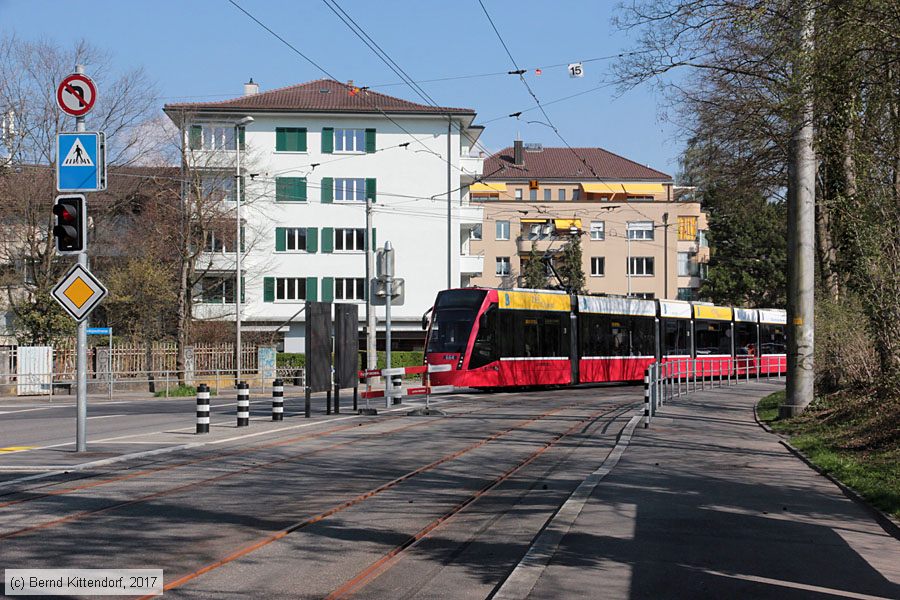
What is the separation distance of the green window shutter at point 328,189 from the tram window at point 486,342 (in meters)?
28.2

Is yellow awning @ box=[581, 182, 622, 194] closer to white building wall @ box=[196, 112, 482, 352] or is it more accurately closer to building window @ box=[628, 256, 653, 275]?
building window @ box=[628, 256, 653, 275]

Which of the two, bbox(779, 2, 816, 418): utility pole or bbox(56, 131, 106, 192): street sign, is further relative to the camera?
bbox(779, 2, 816, 418): utility pole

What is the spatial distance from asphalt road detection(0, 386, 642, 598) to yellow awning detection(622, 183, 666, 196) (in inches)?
2965

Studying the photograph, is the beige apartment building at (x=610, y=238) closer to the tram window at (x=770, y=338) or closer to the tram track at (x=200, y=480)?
the tram window at (x=770, y=338)

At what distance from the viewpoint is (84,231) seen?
1517 centimetres

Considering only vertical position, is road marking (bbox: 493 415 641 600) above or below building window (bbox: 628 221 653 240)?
below

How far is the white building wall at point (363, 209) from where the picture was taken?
58484mm

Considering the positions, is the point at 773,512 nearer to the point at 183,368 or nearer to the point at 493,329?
the point at 493,329

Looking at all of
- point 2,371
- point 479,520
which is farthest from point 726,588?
point 2,371

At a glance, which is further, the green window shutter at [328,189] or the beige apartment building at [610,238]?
the beige apartment building at [610,238]

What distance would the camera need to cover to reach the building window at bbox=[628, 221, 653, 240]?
81019mm

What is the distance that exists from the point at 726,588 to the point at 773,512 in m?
3.43

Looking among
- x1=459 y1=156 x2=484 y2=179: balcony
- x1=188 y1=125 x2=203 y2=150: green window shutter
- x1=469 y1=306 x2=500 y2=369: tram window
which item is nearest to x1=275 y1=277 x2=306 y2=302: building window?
x1=459 y1=156 x2=484 y2=179: balcony

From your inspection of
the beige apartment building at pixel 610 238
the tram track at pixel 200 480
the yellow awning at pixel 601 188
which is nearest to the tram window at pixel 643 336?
the tram track at pixel 200 480
